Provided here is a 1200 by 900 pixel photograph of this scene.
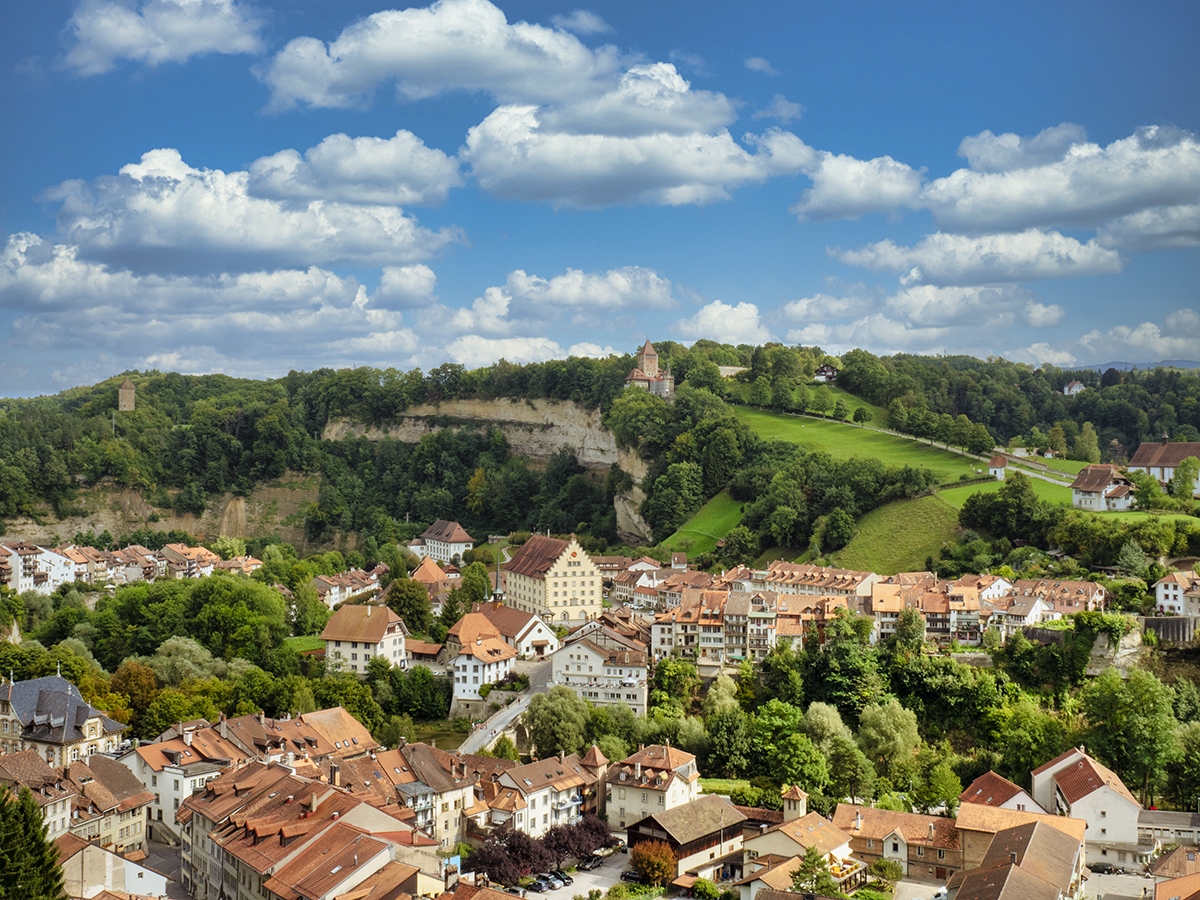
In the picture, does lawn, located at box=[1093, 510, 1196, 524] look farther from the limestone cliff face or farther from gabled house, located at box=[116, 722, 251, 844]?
gabled house, located at box=[116, 722, 251, 844]

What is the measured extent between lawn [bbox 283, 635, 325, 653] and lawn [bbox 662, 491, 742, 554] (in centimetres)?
2768

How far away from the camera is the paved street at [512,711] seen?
167 ft

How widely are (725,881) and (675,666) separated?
55.7 feet

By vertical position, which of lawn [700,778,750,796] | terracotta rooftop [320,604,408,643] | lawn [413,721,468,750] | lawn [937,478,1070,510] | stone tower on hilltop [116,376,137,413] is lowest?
lawn [700,778,750,796]

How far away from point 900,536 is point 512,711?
96.7 feet

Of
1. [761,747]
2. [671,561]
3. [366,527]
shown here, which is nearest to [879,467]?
[671,561]

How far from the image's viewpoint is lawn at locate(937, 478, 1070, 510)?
71.6m

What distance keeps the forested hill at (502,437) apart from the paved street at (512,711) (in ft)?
106

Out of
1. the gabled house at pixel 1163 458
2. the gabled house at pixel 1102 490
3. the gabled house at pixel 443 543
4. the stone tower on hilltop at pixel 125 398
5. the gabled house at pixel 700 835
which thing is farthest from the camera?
the stone tower on hilltop at pixel 125 398

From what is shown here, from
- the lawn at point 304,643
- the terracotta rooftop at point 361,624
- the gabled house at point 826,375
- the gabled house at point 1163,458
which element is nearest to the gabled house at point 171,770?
the terracotta rooftop at point 361,624

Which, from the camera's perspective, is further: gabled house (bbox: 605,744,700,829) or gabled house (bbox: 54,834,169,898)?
gabled house (bbox: 605,744,700,829)

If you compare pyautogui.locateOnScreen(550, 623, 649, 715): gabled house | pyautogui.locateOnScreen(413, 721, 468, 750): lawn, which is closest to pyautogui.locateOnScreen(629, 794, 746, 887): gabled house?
pyautogui.locateOnScreen(550, 623, 649, 715): gabled house

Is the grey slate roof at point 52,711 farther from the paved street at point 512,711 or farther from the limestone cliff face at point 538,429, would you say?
the limestone cliff face at point 538,429

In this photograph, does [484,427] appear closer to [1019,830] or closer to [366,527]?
[366,527]
